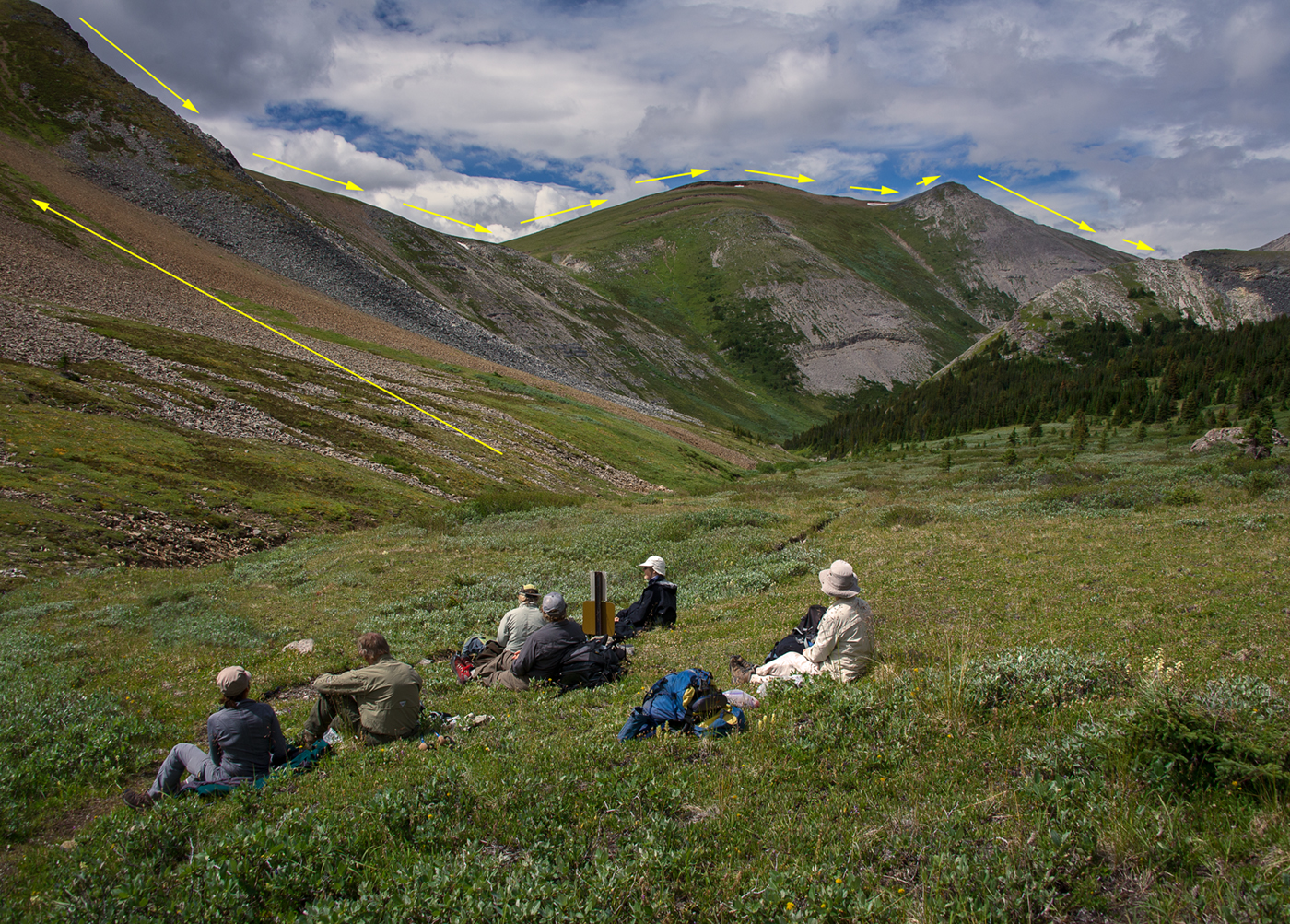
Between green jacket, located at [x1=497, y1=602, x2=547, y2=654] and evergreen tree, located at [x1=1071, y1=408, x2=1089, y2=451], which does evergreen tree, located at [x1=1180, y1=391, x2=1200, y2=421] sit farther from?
green jacket, located at [x1=497, y1=602, x2=547, y2=654]

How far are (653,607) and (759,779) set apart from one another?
27.9ft

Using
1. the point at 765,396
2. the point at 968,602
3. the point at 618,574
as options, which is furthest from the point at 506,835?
the point at 765,396

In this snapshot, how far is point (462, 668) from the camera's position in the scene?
38.9ft

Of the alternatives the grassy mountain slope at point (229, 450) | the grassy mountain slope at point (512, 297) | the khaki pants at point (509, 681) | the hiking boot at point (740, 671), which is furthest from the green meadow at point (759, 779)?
the grassy mountain slope at point (512, 297)

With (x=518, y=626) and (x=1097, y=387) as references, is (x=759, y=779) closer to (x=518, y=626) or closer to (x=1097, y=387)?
(x=518, y=626)

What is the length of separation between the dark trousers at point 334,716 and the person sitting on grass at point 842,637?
18.8 feet

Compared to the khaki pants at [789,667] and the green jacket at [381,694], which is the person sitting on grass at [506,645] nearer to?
the green jacket at [381,694]

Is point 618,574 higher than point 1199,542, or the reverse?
point 1199,542

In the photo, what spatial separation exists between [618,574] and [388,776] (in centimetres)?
1445

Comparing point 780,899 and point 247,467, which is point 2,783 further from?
point 247,467

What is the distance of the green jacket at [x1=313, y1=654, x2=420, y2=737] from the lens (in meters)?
8.48

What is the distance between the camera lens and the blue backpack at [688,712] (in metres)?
7.50

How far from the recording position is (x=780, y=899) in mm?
4480

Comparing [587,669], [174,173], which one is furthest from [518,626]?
[174,173]
